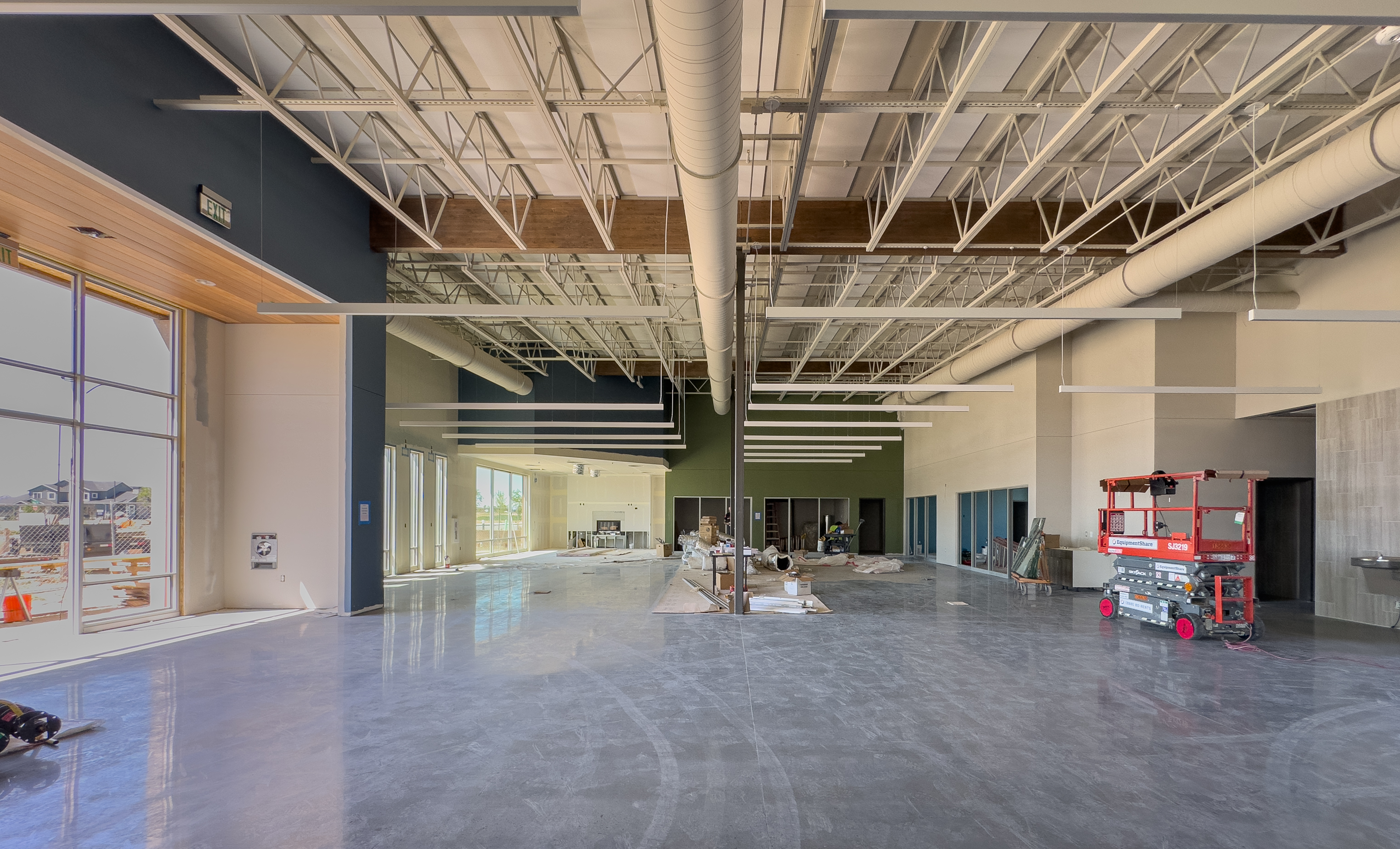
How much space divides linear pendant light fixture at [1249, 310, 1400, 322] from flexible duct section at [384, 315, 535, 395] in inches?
448

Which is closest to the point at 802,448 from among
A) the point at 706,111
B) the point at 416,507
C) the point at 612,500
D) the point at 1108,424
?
the point at 612,500

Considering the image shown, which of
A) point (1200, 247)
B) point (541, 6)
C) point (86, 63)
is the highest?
point (86, 63)

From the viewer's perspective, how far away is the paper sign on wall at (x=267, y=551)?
39.5ft

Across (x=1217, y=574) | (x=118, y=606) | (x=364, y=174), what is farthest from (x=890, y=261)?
(x=118, y=606)

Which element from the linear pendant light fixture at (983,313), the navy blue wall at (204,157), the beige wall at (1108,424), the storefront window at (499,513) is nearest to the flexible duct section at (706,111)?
the linear pendant light fixture at (983,313)

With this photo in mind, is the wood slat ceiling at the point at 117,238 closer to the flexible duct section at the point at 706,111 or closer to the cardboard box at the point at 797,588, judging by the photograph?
the flexible duct section at the point at 706,111

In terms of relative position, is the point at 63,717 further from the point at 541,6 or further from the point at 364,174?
the point at 364,174

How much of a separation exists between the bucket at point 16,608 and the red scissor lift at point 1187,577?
582 inches

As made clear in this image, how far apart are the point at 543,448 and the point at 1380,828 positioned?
68.1 feet

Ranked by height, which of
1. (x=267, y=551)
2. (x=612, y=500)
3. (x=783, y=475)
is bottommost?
(x=612, y=500)

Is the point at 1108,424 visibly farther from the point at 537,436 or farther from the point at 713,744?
the point at 537,436

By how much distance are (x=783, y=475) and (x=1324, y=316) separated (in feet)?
73.6

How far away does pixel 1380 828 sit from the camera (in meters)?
4.02

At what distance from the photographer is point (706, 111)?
500 cm
